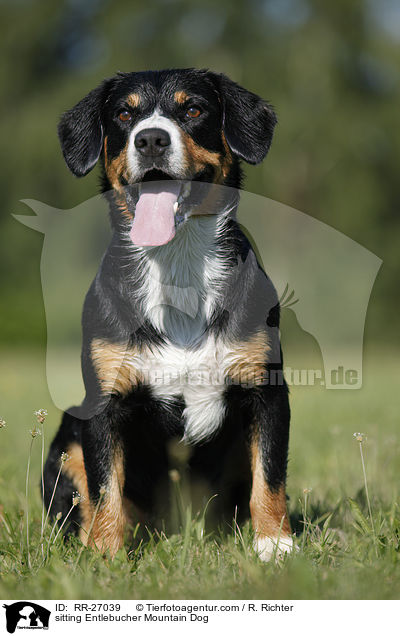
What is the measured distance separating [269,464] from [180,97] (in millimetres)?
1828

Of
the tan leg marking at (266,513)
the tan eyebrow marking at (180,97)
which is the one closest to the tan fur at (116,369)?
the tan leg marking at (266,513)

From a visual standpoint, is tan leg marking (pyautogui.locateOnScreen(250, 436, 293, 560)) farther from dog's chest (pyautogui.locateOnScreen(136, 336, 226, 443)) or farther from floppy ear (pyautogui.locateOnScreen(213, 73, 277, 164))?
floppy ear (pyautogui.locateOnScreen(213, 73, 277, 164))

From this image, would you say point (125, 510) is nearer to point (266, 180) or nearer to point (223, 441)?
point (223, 441)

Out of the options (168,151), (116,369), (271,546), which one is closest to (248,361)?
(116,369)

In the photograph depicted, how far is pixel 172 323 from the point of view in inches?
131

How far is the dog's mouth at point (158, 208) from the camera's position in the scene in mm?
3289

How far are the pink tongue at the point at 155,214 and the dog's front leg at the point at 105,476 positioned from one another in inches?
30.4

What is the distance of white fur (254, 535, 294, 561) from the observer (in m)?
2.88

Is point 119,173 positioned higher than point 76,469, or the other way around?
point 119,173

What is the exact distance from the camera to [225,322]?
129 inches

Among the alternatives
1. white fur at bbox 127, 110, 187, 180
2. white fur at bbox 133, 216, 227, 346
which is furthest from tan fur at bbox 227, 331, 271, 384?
white fur at bbox 127, 110, 187, 180

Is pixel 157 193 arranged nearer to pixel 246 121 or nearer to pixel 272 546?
pixel 246 121

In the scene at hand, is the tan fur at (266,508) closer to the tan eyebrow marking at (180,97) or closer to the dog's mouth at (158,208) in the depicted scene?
the dog's mouth at (158,208)
